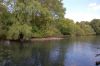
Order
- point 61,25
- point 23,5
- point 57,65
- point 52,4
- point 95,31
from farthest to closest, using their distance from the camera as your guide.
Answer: point 95,31 → point 61,25 → point 52,4 → point 23,5 → point 57,65

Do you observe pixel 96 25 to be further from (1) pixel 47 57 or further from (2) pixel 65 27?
(1) pixel 47 57

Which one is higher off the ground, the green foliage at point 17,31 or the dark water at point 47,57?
the green foliage at point 17,31

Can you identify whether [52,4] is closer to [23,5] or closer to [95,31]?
[23,5]

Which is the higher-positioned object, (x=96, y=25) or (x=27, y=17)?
(x=27, y=17)

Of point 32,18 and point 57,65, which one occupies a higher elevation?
point 32,18

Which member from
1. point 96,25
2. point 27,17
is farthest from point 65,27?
point 96,25

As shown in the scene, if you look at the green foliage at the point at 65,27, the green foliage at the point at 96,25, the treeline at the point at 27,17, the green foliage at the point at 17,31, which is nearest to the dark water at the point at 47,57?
the green foliage at the point at 17,31

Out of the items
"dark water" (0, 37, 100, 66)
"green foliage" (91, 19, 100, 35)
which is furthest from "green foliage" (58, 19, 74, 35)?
"dark water" (0, 37, 100, 66)

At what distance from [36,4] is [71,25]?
90.5 ft

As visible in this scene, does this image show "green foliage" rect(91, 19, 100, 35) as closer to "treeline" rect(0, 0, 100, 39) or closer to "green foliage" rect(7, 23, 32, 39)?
"treeline" rect(0, 0, 100, 39)

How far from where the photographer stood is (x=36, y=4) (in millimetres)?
53625

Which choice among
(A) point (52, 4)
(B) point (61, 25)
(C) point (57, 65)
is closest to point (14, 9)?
(A) point (52, 4)

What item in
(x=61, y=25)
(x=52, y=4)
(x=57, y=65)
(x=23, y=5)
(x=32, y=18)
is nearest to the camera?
(x=57, y=65)

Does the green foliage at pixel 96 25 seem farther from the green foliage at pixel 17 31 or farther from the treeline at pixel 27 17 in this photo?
the green foliage at pixel 17 31
